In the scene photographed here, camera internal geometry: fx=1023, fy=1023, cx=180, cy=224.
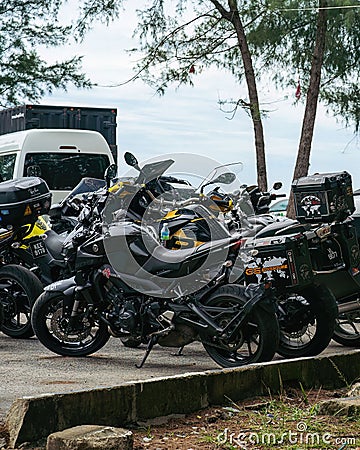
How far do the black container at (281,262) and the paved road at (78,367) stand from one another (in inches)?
34.4

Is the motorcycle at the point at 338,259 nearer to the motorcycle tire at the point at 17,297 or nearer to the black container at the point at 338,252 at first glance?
the black container at the point at 338,252

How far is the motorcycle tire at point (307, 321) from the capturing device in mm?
7320

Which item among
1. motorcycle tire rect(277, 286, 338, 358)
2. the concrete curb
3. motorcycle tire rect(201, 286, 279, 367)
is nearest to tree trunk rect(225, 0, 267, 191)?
motorcycle tire rect(277, 286, 338, 358)

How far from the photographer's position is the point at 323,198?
7.80m

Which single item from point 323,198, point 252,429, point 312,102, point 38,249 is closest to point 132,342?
point 323,198

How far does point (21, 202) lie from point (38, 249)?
0.47 m

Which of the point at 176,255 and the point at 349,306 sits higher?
the point at 176,255

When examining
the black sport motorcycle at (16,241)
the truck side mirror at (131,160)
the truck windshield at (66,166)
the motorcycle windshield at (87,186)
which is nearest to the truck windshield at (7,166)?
the truck windshield at (66,166)

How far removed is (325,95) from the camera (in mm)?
16938

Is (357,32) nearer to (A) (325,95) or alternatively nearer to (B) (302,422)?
(A) (325,95)

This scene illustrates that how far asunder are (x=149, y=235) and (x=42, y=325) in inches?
45.4

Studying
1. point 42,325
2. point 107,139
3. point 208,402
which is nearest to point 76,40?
point 107,139

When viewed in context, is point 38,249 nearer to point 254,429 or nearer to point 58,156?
point 254,429

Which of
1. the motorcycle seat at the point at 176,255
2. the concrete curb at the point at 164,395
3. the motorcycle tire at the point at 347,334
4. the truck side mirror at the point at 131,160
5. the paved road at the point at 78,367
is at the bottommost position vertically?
the paved road at the point at 78,367
